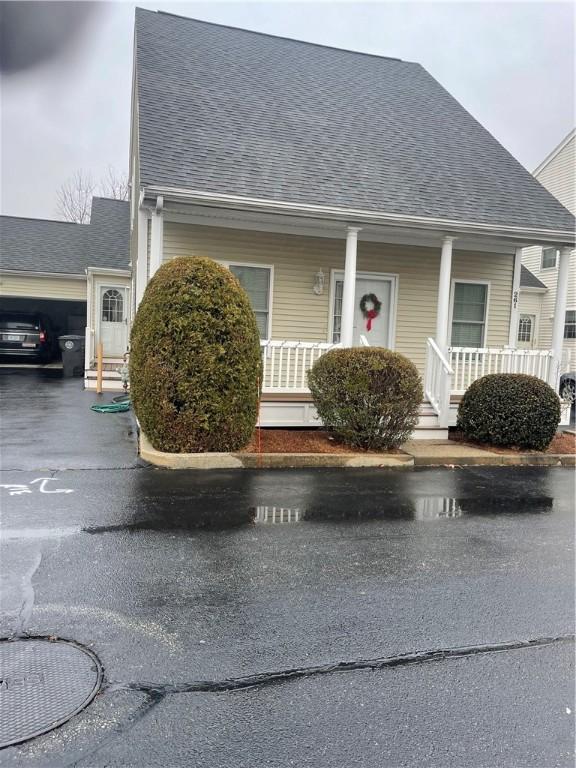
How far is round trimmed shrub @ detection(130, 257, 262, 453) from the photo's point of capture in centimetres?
668

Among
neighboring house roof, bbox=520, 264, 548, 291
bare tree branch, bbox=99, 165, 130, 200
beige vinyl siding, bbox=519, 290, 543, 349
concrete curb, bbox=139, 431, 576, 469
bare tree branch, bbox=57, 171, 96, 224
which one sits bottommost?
concrete curb, bbox=139, 431, 576, 469

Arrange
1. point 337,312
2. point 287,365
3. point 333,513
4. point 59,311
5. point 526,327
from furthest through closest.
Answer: point 59,311 → point 526,327 → point 337,312 → point 287,365 → point 333,513

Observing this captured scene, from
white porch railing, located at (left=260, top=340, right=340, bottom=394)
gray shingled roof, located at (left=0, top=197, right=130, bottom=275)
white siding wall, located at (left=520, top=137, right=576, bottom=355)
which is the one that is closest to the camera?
white porch railing, located at (left=260, top=340, right=340, bottom=394)

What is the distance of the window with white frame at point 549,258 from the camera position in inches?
830

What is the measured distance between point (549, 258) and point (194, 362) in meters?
18.9

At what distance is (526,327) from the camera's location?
21.2 meters

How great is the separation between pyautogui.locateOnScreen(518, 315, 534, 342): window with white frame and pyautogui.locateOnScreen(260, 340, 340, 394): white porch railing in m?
14.4

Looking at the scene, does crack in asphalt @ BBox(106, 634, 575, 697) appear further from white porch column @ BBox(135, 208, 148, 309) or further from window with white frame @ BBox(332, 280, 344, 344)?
window with white frame @ BBox(332, 280, 344, 344)

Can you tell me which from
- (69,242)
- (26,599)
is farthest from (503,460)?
(69,242)

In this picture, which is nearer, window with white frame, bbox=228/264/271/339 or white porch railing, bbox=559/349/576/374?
window with white frame, bbox=228/264/271/339

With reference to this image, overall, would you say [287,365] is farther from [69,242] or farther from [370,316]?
[69,242]

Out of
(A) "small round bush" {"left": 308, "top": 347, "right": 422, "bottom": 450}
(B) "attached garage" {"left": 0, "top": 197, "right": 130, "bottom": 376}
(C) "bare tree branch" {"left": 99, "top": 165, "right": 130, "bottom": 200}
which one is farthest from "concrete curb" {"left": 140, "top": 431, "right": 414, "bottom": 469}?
(C) "bare tree branch" {"left": 99, "top": 165, "right": 130, "bottom": 200}

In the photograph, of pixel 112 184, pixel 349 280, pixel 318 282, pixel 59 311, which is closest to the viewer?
pixel 349 280

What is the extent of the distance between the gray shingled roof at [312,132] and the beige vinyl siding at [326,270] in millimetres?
1150
